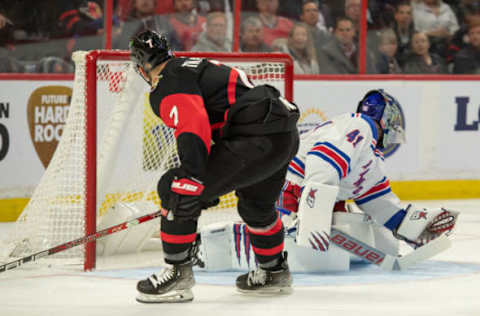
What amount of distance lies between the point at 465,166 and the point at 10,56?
310 centimetres

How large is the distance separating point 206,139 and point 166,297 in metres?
0.58

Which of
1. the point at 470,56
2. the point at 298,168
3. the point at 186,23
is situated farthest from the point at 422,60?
the point at 298,168

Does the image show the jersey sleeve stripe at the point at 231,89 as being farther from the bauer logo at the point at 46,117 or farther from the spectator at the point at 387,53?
the spectator at the point at 387,53

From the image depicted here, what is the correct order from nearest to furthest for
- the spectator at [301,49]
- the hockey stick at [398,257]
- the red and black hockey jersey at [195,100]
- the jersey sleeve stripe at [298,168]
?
the red and black hockey jersey at [195,100] < the hockey stick at [398,257] < the jersey sleeve stripe at [298,168] < the spectator at [301,49]

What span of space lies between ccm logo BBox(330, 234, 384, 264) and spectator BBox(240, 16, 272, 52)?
2.52m

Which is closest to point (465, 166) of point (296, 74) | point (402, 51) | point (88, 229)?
point (402, 51)

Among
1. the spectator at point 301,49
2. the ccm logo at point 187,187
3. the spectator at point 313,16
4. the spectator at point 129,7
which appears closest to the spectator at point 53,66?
the spectator at point 129,7

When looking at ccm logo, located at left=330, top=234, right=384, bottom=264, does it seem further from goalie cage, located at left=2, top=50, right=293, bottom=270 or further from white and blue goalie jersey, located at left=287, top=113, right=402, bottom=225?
goalie cage, located at left=2, top=50, right=293, bottom=270

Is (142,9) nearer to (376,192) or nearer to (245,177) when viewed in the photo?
(376,192)

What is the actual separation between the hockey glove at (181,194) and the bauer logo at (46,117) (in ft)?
7.69

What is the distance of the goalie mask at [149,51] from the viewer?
3.32m

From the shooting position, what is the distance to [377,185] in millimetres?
4156

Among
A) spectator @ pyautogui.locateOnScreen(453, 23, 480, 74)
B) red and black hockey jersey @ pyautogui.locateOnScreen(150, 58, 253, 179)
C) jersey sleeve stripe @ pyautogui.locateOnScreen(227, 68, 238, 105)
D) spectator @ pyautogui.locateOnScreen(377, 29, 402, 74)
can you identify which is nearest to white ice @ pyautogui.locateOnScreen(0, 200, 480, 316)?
red and black hockey jersey @ pyautogui.locateOnScreen(150, 58, 253, 179)

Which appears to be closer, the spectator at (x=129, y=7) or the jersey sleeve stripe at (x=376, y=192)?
the jersey sleeve stripe at (x=376, y=192)
